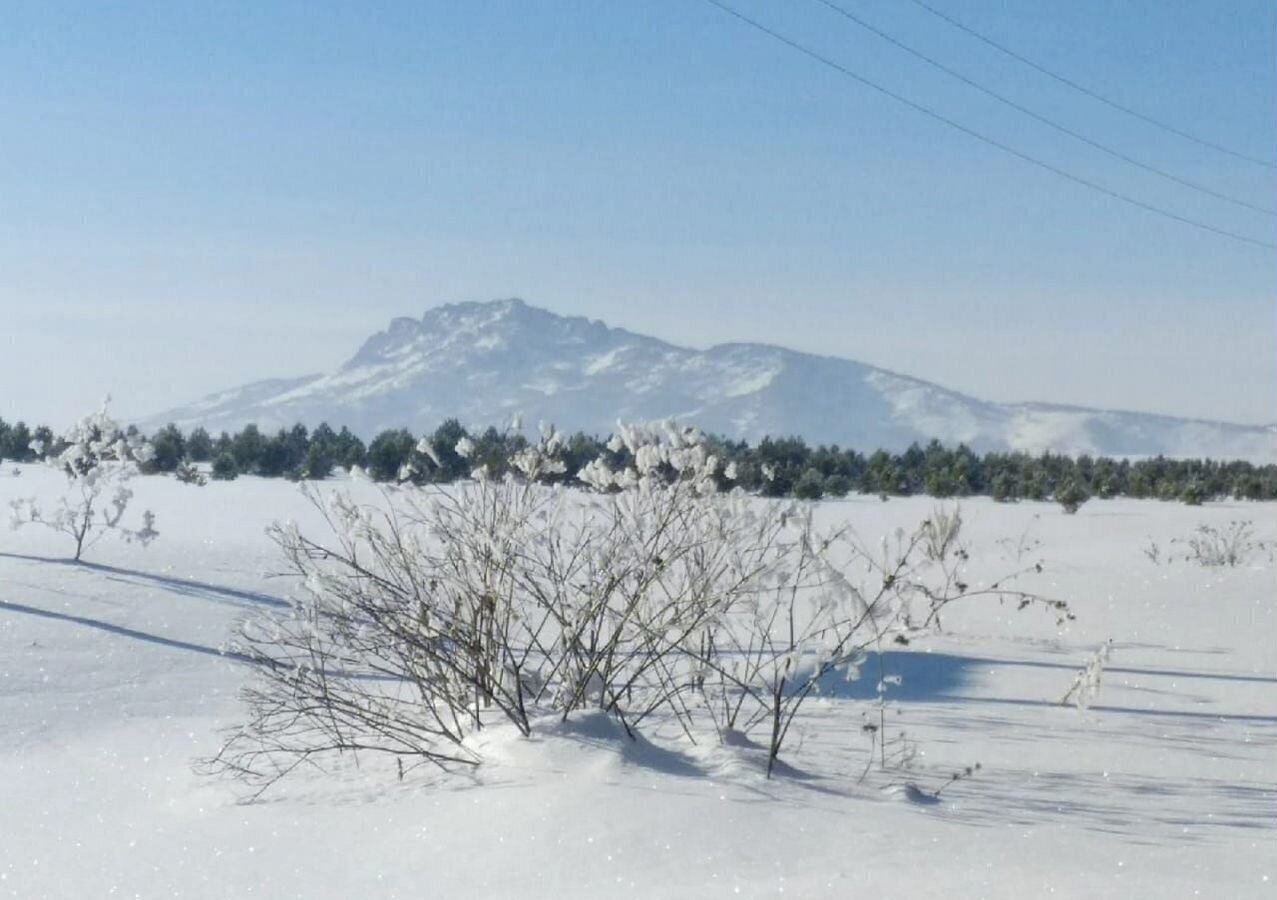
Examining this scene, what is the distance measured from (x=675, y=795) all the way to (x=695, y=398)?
9477 centimetres

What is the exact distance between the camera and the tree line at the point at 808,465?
24.6m

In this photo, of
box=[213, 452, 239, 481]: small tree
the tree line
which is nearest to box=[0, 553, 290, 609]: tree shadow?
the tree line

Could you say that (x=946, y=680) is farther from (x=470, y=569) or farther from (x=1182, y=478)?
(x=1182, y=478)

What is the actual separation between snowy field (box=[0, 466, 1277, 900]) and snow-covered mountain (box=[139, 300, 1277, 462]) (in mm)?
75501

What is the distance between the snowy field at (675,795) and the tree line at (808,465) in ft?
35.0

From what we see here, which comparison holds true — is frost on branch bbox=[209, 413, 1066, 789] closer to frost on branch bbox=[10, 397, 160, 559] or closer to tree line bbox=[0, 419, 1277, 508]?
frost on branch bbox=[10, 397, 160, 559]

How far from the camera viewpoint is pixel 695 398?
330 feet

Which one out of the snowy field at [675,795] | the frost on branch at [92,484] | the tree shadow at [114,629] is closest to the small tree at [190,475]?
the frost on branch at [92,484]

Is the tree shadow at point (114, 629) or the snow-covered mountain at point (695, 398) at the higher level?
the snow-covered mountain at point (695, 398)

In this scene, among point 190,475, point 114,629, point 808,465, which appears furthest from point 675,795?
point 808,465

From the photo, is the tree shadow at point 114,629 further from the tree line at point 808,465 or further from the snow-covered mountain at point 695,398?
the snow-covered mountain at point 695,398

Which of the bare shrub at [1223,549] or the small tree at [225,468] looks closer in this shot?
the bare shrub at [1223,549]

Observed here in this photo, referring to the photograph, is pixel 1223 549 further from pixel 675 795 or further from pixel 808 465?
pixel 675 795

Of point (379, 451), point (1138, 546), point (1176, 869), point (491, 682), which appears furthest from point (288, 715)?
point (379, 451)
